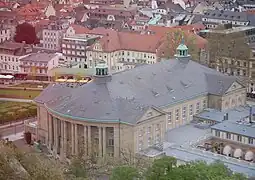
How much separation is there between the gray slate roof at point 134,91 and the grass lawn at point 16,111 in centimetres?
979

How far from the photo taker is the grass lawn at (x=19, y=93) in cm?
9106

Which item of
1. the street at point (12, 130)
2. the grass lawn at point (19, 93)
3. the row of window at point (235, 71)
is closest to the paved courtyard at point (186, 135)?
the street at point (12, 130)

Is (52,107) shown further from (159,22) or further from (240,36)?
(159,22)

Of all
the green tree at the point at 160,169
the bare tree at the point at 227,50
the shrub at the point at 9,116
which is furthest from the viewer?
the bare tree at the point at 227,50

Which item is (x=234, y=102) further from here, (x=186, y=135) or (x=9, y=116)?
(x=9, y=116)

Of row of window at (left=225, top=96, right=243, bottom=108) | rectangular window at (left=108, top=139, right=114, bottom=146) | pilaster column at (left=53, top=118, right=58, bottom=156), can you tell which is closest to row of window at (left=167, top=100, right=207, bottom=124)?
row of window at (left=225, top=96, right=243, bottom=108)

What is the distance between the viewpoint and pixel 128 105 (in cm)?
6275

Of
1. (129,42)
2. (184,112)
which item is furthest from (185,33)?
(184,112)

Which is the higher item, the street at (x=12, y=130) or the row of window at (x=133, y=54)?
the row of window at (x=133, y=54)

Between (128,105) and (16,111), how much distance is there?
2308 centimetres

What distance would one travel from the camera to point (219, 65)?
9794 cm

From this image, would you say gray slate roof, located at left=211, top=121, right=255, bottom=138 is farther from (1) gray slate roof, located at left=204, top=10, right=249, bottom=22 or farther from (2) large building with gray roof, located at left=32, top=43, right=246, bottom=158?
(1) gray slate roof, located at left=204, top=10, right=249, bottom=22

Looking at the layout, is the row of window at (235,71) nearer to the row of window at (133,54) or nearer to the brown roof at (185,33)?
the brown roof at (185,33)

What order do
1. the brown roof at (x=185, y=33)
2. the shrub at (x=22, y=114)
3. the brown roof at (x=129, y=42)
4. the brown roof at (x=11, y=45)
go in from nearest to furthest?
the shrub at (x=22, y=114), the brown roof at (x=185, y=33), the brown roof at (x=129, y=42), the brown roof at (x=11, y=45)
